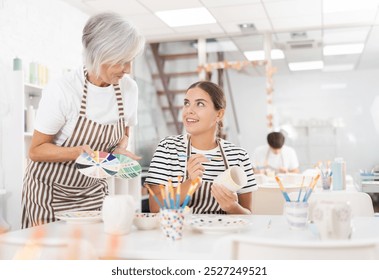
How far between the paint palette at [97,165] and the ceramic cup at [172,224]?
371 mm

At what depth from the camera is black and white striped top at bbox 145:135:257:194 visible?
1811mm

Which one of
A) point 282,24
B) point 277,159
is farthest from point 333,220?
point 282,24

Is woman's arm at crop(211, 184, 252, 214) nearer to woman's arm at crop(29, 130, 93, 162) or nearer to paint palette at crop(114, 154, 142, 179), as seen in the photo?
paint palette at crop(114, 154, 142, 179)

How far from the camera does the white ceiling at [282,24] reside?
4660 millimetres

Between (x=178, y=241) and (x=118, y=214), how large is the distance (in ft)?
0.64

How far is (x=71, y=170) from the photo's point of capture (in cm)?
169

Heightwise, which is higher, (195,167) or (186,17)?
(186,17)

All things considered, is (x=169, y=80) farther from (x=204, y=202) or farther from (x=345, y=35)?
(x=204, y=202)

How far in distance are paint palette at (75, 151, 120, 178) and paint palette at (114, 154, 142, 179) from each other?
0.02 m

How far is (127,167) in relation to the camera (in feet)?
5.03

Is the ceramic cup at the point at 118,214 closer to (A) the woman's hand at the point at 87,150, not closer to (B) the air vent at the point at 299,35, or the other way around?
(A) the woman's hand at the point at 87,150

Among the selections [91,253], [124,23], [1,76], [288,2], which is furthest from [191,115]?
[288,2]

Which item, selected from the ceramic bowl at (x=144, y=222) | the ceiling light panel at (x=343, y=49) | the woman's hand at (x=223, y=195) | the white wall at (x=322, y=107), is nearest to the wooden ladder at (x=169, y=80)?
the white wall at (x=322, y=107)

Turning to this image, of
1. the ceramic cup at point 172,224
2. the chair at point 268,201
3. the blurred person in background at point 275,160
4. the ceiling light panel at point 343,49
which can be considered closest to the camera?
the ceramic cup at point 172,224
